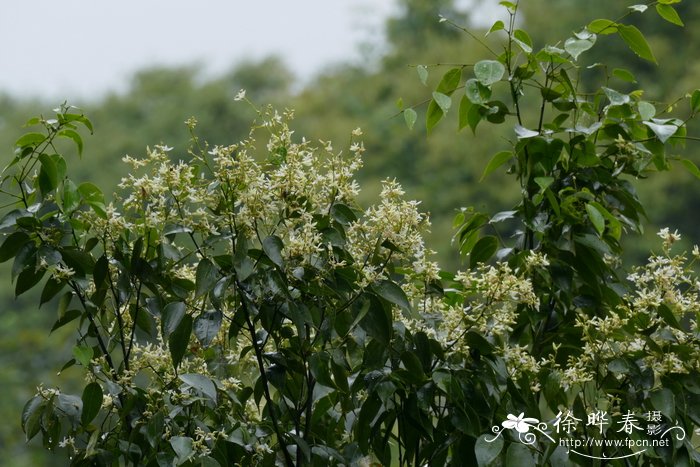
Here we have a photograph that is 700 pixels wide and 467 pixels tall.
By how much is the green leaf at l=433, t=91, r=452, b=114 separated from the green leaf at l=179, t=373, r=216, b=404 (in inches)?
18.2

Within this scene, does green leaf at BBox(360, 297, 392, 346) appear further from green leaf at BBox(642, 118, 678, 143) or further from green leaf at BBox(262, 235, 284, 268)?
green leaf at BBox(642, 118, 678, 143)

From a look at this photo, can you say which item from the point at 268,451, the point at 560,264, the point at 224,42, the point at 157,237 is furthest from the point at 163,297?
the point at 224,42

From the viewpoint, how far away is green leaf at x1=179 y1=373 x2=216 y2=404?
3.40 feet

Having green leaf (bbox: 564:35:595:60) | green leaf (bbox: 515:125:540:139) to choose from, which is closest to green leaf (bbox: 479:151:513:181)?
green leaf (bbox: 515:125:540:139)

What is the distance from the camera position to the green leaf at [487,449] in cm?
104

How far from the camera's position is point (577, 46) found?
1.28m

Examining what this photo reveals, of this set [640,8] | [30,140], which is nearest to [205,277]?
[30,140]

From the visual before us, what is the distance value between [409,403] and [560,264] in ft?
0.89

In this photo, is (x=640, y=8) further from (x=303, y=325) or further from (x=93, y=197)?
(x=93, y=197)

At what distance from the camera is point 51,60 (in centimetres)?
2053

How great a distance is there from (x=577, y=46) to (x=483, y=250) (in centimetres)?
30

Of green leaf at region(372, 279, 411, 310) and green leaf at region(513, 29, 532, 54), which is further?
green leaf at region(513, 29, 532, 54)

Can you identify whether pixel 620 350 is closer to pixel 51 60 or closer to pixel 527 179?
pixel 527 179

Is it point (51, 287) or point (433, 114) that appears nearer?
point (51, 287)
